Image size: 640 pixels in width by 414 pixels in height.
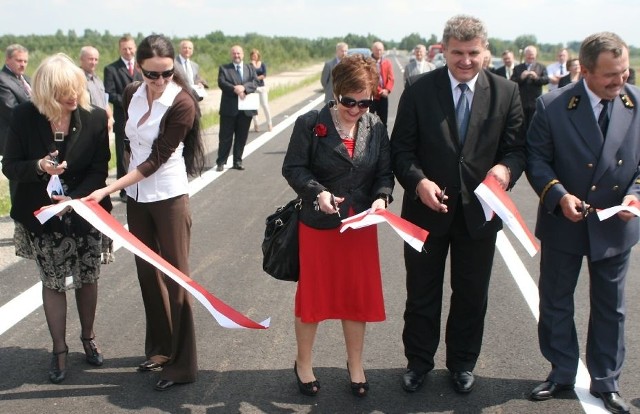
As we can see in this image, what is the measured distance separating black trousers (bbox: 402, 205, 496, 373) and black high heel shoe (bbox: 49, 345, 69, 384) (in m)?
2.10

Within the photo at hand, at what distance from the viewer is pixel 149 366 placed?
480cm

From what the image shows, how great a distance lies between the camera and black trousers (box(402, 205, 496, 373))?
4500mm

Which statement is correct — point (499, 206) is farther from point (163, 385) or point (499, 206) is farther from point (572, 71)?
point (572, 71)

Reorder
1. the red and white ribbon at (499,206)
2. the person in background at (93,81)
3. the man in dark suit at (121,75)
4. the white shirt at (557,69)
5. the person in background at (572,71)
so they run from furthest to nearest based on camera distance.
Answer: the white shirt at (557,69) < the person in background at (572,71) < the man in dark suit at (121,75) < the person in background at (93,81) < the red and white ribbon at (499,206)

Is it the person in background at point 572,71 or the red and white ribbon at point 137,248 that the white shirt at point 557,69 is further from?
the red and white ribbon at point 137,248

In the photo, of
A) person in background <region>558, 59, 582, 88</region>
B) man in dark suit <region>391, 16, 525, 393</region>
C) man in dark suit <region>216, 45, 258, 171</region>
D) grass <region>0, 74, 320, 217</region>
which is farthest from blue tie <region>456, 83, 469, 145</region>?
person in background <region>558, 59, 582, 88</region>

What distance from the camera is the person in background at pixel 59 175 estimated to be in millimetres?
4484

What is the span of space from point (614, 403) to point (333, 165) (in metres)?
2.05

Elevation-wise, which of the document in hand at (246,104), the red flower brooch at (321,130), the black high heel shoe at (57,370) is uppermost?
the red flower brooch at (321,130)

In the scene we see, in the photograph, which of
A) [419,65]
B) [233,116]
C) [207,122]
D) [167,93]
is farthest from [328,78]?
[167,93]

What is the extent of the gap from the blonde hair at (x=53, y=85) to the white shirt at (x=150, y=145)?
36 cm

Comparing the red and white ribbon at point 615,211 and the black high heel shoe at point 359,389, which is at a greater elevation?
the red and white ribbon at point 615,211

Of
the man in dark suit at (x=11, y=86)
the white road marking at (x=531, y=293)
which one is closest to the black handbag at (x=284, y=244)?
the white road marking at (x=531, y=293)

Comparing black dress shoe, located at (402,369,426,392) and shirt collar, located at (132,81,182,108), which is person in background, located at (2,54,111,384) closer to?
shirt collar, located at (132,81,182,108)
